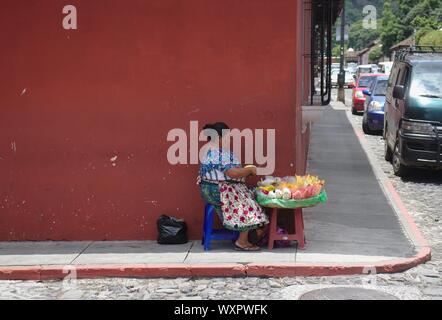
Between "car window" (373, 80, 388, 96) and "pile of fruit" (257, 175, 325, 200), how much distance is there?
36.4 ft

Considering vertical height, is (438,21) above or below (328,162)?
above

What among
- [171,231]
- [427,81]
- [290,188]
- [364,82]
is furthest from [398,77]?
[364,82]

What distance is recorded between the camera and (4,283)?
5895 millimetres

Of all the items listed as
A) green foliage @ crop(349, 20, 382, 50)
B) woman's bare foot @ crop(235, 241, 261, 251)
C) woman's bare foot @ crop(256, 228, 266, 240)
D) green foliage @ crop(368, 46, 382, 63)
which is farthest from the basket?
green foliage @ crop(349, 20, 382, 50)

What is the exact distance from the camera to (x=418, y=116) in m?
10.0

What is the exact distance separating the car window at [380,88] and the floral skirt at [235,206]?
452 inches

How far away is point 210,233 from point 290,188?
38.1 inches

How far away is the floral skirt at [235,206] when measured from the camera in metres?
6.24

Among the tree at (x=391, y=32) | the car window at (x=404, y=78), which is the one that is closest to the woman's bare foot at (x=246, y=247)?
the car window at (x=404, y=78)

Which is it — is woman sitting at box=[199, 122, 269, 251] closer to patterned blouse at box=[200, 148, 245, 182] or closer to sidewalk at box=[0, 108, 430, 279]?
patterned blouse at box=[200, 148, 245, 182]

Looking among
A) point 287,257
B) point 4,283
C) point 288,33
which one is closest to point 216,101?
point 288,33

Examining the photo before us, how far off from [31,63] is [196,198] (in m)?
2.35

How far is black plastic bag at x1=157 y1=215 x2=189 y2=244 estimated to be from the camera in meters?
6.62

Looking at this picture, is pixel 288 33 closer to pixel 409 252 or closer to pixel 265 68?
pixel 265 68
